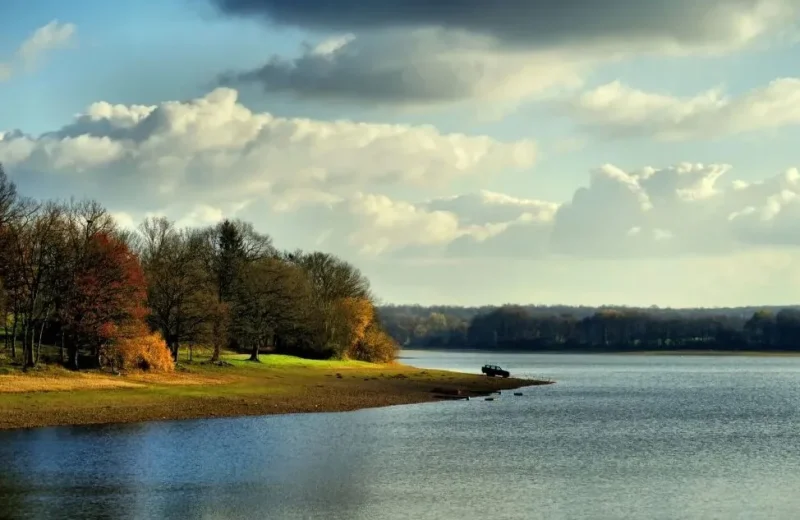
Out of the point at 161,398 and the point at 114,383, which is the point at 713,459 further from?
the point at 114,383

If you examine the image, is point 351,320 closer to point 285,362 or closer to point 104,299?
point 285,362

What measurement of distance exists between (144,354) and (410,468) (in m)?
47.5

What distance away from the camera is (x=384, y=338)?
5807 inches

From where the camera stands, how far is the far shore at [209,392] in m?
62.2

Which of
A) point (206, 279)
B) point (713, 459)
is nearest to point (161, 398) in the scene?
point (206, 279)

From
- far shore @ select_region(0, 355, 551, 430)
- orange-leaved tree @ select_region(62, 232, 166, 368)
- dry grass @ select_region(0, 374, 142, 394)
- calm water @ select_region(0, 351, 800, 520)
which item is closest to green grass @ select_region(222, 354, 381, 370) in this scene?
far shore @ select_region(0, 355, 551, 430)

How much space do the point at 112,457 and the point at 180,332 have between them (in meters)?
52.0

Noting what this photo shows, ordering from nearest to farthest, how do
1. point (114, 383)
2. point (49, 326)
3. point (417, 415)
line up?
point (417, 415)
point (114, 383)
point (49, 326)

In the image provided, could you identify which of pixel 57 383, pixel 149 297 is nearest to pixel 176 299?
pixel 149 297

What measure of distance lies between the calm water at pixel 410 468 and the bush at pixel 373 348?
234ft

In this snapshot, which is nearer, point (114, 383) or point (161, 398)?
point (161, 398)

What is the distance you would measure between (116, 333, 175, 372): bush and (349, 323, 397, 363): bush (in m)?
56.1

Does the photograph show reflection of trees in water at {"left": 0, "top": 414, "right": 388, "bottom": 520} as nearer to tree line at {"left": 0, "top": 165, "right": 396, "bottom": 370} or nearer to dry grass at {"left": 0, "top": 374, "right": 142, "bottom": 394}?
dry grass at {"left": 0, "top": 374, "right": 142, "bottom": 394}

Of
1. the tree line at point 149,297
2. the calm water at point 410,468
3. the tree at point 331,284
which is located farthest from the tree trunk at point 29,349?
the tree at point 331,284
